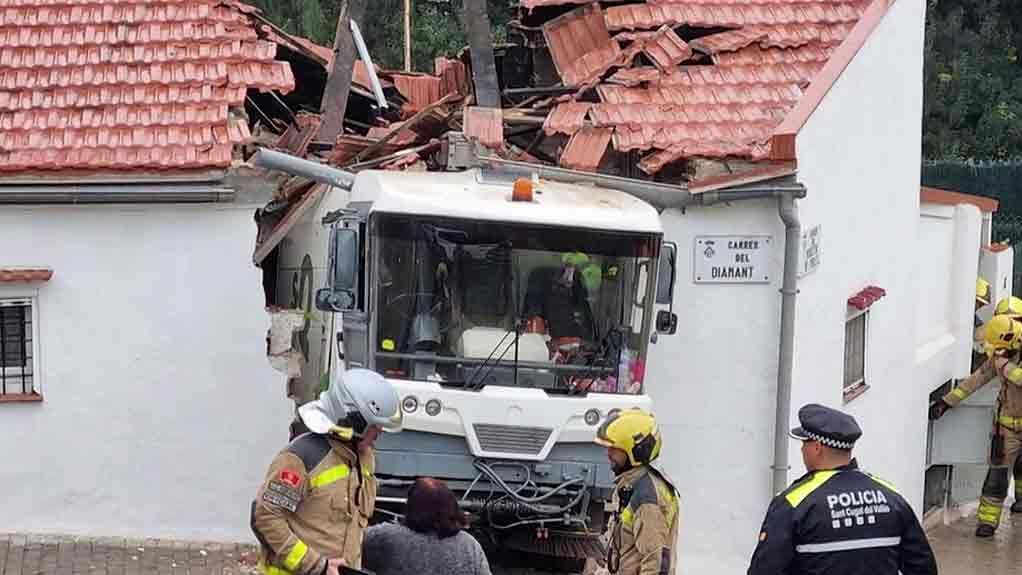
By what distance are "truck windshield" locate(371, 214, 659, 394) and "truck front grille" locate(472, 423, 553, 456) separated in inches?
12.2

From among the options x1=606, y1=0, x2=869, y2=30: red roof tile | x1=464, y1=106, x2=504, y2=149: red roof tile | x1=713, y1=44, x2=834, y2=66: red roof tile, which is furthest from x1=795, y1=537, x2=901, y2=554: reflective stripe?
x1=606, y1=0, x2=869, y2=30: red roof tile

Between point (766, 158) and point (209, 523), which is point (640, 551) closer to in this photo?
point (766, 158)

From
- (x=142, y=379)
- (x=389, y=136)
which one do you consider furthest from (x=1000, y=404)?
(x=142, y=379)

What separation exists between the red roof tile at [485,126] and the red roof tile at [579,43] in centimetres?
122

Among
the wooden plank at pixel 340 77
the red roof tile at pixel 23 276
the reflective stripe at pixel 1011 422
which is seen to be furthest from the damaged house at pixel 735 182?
the red roof tile at pixel 23 276

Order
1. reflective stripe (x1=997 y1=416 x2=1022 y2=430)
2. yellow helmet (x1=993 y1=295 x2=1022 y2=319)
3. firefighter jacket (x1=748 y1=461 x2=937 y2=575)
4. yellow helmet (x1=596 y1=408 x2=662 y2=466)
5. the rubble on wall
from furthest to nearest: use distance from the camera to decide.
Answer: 1. yellow helmet (x1=993 y1=295 x2=1022 y2=319)
2. reflective stripe (x1=997 y1=416 x2=1022 y2=430)
3. the rubble on wall
4. yellow helmet (x1=596 y1=408 x2=662 y2=466)
5. firefighter jacket (x1=748 y1=461 x2=937 y2=575)

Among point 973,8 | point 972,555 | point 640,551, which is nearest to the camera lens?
point 640,551

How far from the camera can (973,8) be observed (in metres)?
30.1

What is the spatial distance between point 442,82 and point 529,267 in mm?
6131

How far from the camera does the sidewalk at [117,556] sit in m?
10.6

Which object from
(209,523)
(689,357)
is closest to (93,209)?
(209,523)

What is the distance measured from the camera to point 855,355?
42.6 ft

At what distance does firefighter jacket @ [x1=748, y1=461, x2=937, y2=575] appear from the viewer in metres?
5.55

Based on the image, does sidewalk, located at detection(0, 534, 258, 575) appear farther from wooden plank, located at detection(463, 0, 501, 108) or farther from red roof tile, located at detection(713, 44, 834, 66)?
red roof tile, located at detection(713, 44, 834, 66)
